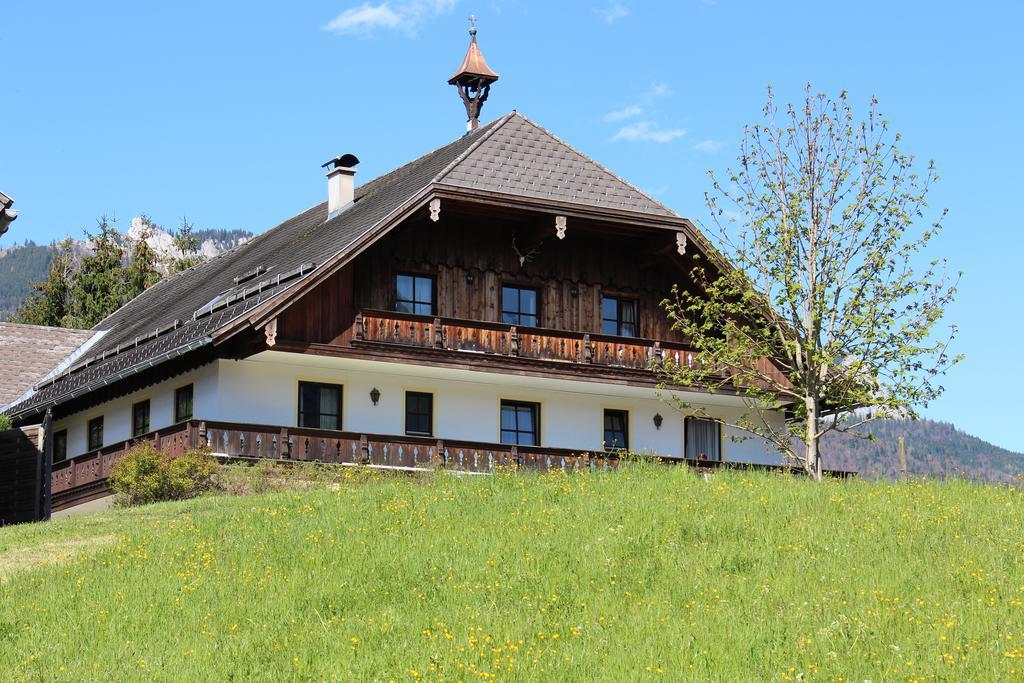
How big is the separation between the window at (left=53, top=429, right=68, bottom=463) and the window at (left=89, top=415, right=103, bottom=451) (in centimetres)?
169

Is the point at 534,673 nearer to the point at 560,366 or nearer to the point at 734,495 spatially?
the point at 734,495

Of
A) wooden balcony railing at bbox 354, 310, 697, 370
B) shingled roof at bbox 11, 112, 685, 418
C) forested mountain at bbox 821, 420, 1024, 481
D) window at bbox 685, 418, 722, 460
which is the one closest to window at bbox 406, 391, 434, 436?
wooden balcony railing at bbox 354, 310, 697, 370

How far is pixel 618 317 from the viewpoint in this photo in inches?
1421

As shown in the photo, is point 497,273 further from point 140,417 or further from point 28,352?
point 28,352

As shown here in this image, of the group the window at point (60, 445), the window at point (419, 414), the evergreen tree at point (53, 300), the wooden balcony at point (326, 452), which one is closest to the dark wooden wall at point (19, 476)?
the wooden balcony at point (326, 452)

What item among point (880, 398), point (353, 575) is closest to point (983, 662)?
point (353, 575)

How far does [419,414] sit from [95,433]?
362 inches

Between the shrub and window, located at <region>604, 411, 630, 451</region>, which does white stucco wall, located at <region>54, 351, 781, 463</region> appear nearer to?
window, located at <region>604, 411, 630, 451</region>

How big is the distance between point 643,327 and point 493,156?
18.1 ft

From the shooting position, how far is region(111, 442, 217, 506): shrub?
2845 cm

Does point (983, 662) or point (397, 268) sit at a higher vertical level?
point (397, 268)

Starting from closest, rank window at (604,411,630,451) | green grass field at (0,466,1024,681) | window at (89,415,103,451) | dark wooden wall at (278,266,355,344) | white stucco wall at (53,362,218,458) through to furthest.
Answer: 1. green grass field at (0,466,1024,681)
2. dark wooden wall at (278,266,355,344)
3. white stucco wall at (53,362,218,458)
4. window at (604,411,630,451)
5. window at (89,415,103,451)

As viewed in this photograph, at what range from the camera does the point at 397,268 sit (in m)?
33.3

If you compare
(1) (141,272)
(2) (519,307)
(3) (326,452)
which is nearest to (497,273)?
(2) (519,307)
